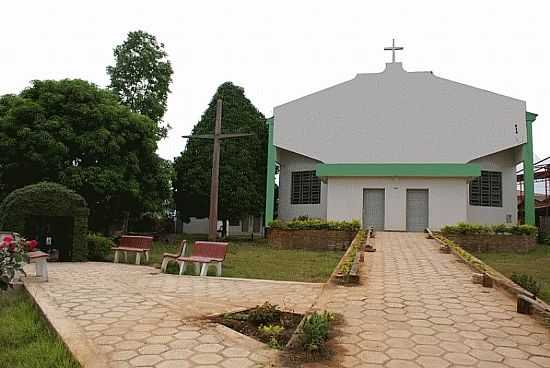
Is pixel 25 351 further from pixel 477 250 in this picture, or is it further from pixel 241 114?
pixel 241 114

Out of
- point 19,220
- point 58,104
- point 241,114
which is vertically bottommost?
point 19,220

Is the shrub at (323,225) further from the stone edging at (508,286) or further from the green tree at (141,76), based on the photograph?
the green tree at (141,76)

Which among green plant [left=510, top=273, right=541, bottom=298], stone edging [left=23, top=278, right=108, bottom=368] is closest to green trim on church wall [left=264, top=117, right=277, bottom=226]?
green plant [left=510, top=273, right=541, bottom=298]

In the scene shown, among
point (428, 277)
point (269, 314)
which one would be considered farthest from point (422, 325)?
point (428, 277)

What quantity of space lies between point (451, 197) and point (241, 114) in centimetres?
1196

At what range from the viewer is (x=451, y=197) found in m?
20.2

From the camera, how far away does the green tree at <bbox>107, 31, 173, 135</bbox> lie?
934 inches

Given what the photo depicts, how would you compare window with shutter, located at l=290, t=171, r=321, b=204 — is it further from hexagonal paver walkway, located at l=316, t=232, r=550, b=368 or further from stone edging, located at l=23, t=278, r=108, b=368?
stone edging, located at l=23, t=278, r=108, b=368

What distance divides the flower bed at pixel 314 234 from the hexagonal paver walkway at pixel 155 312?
8.71 metres

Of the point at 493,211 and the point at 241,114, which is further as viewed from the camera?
the point at 241,114

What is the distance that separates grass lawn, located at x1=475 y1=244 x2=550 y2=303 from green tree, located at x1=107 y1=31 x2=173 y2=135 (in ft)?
57.3

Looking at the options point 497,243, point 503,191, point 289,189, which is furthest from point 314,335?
point 503,191

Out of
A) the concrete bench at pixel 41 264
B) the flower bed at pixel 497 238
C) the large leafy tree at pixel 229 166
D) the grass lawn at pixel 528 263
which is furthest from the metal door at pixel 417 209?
the concrete bench at pixel 41 264

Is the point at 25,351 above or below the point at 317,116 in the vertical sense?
below
